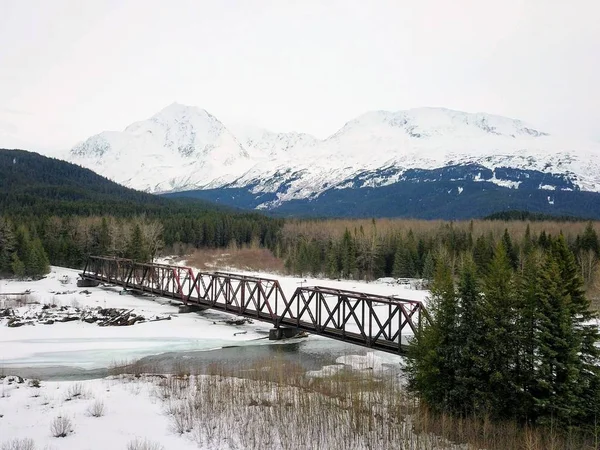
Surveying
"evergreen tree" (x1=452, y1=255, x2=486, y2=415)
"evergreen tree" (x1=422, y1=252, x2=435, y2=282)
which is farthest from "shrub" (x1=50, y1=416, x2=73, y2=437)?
"evergreen tree" (x1=422, y1=252, x2=435, y2=282)

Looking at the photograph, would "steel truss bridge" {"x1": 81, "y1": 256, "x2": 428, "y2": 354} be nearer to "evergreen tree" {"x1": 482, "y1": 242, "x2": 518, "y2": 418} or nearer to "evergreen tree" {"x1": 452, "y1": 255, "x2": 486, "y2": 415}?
"evergreen tree" {"x1": 452, "y1": 255, "x2": 486, "y2": 415}

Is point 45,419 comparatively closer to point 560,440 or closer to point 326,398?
point 326,398

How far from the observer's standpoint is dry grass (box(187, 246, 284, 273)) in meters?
121

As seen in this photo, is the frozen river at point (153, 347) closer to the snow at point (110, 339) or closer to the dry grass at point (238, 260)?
the snow at point (110, 339)

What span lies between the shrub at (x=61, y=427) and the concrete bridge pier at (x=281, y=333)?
23471 mm

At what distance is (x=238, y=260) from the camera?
128000mm

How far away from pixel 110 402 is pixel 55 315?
34.4 meters

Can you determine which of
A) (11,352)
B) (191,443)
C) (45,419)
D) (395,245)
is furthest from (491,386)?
(395,245)

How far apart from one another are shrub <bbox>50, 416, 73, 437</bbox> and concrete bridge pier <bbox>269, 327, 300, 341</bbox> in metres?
23.5

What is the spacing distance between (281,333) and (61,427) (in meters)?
24.5

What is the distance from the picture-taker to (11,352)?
34031 mm

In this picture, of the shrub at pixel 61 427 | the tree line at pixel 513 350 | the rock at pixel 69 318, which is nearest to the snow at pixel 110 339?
the rock at pixel 69 318

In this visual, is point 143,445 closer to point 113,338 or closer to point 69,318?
point 113,338

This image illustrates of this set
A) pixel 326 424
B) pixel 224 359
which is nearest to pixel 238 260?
pixel 224 359
